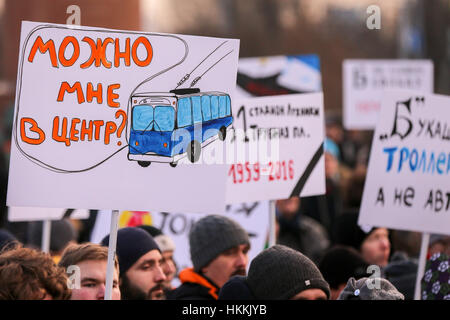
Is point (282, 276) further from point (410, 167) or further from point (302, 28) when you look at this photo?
point (302, 28)

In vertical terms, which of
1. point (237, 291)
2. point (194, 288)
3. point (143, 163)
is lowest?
point (194, 288)

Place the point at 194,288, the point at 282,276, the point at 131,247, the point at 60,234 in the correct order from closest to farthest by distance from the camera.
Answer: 1. the point at 282,276
2. the point at 131,247
3. the point at 194,288
4. the point at 60,234

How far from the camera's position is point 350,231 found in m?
7.09

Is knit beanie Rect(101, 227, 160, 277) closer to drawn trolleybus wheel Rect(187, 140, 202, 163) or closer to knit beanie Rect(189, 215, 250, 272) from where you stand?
knit beanie Rect(189, 215, 250, 272)

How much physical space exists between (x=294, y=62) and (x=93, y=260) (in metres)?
4.48

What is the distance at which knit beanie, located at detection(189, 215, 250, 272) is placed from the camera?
18.5 ft

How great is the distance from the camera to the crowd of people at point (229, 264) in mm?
4164

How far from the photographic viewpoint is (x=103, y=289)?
4727 millimetres

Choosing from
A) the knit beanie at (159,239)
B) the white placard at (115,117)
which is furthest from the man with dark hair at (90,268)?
the knit beanie at (159,239)

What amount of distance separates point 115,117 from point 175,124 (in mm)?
286

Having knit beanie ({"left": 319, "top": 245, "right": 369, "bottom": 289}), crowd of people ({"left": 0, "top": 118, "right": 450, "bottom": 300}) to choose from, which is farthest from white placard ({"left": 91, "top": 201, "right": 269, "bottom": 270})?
knit beanie ({"left": 319, "top": 245, "right": 369, "bottom": 289})

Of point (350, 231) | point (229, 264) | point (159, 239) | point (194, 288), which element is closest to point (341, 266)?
point (229, 264)
